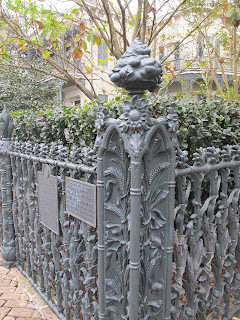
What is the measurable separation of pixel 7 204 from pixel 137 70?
10.6ft

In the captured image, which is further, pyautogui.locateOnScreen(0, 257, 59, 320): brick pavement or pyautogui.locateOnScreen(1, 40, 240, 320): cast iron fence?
pyautogui.locateOnScreen(0, 257, 59, 320): brick pavement

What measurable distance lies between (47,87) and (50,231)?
10361 mm

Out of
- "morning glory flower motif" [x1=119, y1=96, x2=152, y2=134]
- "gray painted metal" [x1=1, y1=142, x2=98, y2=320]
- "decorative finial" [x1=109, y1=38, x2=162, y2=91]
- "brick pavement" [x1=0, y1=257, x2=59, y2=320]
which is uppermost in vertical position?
"decorative finial" [x1=109, y1=38, x2=162, y2=91]

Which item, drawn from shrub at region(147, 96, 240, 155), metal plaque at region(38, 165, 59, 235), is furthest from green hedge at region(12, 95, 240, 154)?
metal plaque at region(38, 165, 59, 235)

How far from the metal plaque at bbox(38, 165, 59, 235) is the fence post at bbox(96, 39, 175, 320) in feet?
2.97

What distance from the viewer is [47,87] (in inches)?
484

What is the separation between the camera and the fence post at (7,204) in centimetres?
402

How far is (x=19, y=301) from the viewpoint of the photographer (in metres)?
3.36

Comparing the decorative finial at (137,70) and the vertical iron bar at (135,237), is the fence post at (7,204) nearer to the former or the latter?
the decorative finial at (137,70)

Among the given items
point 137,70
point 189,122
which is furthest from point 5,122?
point 137,70

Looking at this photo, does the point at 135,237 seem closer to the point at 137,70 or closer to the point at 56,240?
the point at 137,70

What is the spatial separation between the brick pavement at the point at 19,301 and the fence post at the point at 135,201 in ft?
4.64

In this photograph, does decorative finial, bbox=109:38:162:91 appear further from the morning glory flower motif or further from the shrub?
the shrub

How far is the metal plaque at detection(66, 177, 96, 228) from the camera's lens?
2.14m
